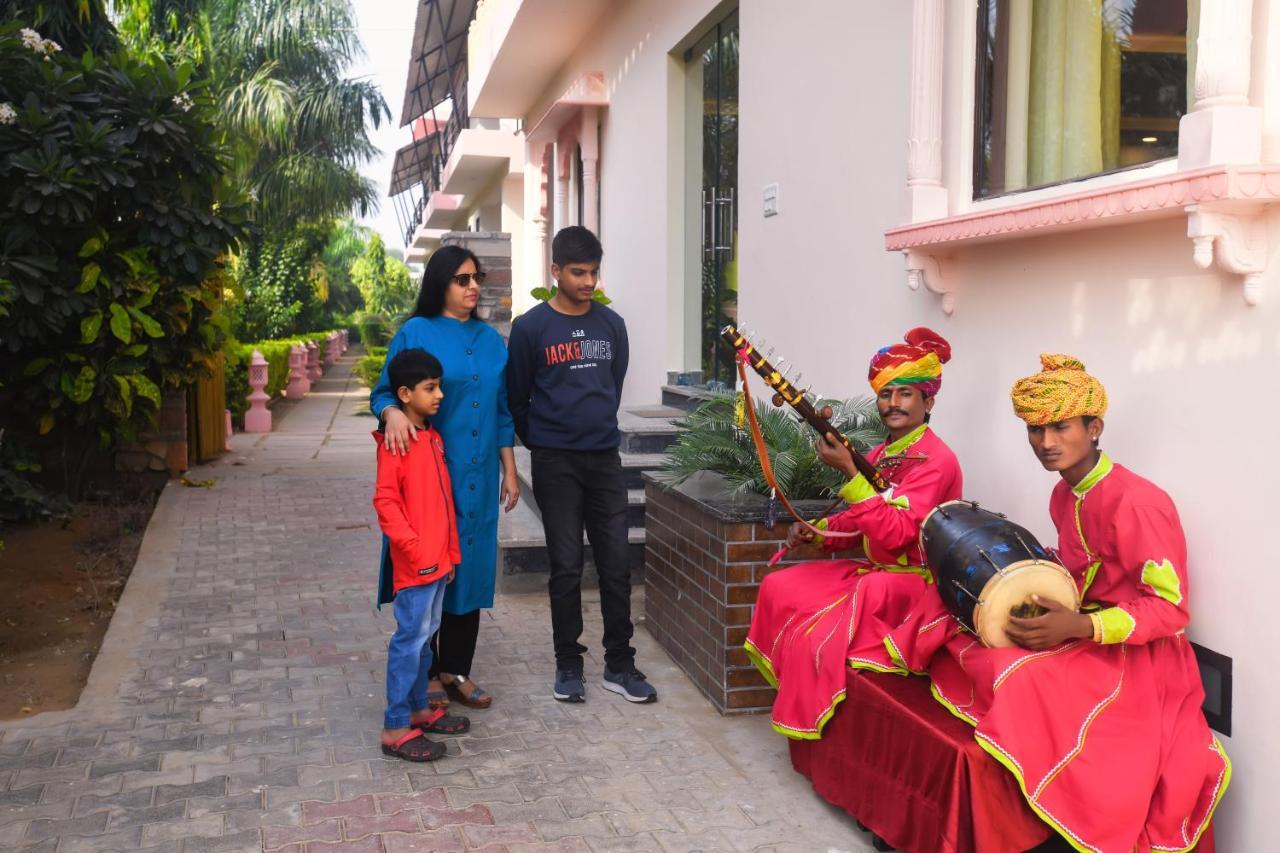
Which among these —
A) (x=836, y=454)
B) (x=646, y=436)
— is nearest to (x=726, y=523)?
(x=836, y=454)

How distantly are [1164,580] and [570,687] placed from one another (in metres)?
2.54

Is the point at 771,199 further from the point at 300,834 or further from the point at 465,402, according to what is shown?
the point at 300,834

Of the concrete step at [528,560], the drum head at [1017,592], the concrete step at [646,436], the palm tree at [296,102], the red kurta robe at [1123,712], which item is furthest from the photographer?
the palm tree at [296,102]

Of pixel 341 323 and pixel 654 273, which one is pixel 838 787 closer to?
pixel 654 273

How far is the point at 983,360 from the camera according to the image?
4.41 m

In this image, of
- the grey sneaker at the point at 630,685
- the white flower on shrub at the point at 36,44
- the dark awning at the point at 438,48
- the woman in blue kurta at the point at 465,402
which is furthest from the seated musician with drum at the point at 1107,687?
the dark awning at the point at 438,48

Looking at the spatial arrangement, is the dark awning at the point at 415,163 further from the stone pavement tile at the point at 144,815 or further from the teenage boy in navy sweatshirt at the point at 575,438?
the stone pavement tile at the point at 144,815

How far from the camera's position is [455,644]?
15.5ft

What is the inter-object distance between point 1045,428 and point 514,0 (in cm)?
985

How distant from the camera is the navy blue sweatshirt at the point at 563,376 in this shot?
4672mm

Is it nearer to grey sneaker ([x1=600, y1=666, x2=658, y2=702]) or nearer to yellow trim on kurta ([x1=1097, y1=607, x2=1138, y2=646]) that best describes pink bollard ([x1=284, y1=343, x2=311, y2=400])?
grey sneaker ([x1=600, y1=666, x2=658, y2=702])

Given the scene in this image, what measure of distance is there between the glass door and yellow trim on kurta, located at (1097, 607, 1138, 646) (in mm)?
5409

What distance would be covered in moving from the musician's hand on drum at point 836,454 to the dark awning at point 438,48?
49.2 ft

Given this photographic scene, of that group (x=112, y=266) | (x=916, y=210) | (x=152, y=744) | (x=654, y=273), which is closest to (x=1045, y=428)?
(x=916, y=210)
